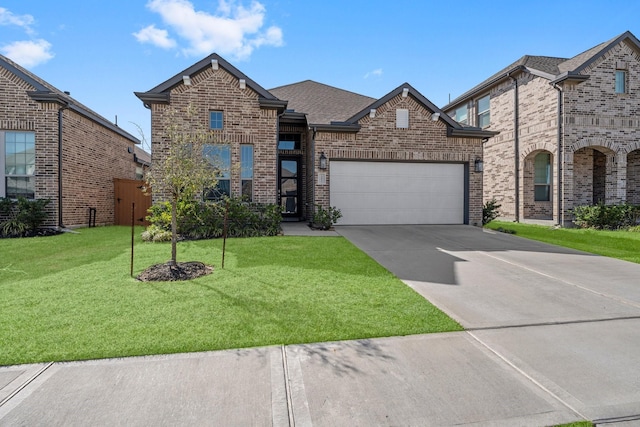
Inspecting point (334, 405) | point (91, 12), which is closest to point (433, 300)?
point (334, 405)

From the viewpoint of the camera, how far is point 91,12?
8492mm

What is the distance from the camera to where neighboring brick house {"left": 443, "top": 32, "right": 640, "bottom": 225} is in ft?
42.4

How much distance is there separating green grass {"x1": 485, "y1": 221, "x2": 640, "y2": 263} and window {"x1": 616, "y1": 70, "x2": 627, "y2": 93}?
6.33 metres

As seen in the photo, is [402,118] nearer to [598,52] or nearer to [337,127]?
[337,127]

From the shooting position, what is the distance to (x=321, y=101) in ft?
49.1

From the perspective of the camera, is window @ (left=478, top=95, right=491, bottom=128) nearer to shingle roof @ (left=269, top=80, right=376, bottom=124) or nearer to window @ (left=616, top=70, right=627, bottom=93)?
window @ (left=616, top=70, right=627, bottom=93)

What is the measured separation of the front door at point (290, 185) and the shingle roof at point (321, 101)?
2293 millimetres

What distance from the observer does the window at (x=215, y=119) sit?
1133cm

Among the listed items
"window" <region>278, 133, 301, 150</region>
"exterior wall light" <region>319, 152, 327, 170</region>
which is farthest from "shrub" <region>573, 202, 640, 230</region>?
"window" <region>278, 133, 301, 150</region>

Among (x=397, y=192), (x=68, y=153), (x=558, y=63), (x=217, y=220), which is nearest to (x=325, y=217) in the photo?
(x=397, y=192)

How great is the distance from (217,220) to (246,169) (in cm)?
243

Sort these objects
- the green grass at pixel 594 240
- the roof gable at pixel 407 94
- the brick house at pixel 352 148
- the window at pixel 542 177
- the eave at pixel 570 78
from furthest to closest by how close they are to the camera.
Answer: the window at pixel 542 177 < the eave at pixel 570 78 < the roof gable at pixel 407 94 < the brick house at pixel 352 148 < the green grass at pixel 594 240

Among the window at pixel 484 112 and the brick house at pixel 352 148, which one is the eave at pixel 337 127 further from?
the window at pixel 484 112

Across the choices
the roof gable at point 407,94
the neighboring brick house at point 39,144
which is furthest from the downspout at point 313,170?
the neighboring brick house at point 39,144
